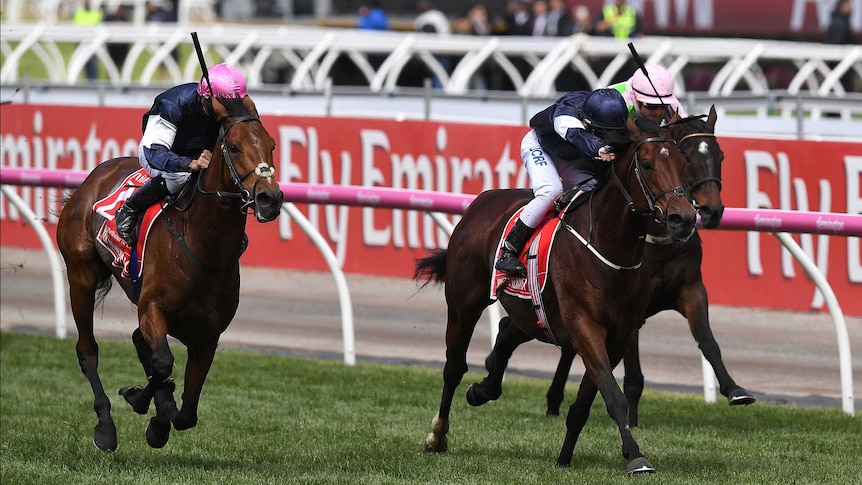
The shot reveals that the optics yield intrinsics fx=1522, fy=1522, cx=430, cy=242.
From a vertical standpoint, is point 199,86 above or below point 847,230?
above

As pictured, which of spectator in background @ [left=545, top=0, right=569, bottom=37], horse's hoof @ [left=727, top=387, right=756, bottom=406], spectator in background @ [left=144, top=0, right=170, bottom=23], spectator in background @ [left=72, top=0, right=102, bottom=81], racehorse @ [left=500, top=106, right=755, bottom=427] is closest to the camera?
horse's hoof @ [left=727, top=387, right=756, bottom=406]

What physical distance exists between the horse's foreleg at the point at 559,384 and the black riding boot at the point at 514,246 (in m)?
0.92

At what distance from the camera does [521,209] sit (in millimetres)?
6984

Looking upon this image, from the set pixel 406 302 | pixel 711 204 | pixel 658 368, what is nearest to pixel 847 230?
pixel 711 204

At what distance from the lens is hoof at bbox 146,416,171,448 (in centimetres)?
645

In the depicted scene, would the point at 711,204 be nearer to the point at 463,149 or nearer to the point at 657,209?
the point at 657,209

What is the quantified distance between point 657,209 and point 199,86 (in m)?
2.00

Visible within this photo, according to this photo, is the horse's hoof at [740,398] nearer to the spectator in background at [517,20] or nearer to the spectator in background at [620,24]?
the spectator in background at [620,24]

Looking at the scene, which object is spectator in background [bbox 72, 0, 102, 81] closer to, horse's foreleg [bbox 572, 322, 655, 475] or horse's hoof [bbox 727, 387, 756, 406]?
horse's hoof [bbox 727, 387, 756, 406]

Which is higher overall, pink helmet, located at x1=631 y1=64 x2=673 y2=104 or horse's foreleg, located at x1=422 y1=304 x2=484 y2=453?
pink helmet, located at x1=631 y1=64 x2=673 y2=104

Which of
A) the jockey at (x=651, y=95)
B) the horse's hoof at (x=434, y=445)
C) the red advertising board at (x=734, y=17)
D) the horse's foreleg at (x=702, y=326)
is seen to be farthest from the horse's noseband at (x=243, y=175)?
the red advertising board at (x=734, y=17)

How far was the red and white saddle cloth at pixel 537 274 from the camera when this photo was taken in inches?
258

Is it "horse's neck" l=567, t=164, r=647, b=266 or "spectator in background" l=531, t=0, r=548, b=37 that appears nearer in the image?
"horse's neck" l=567, t=164, r=647, b=266

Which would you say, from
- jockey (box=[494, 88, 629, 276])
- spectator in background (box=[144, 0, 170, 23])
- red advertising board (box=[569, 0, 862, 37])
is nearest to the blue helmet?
jockey (box=[494, 88, 629, 276])
